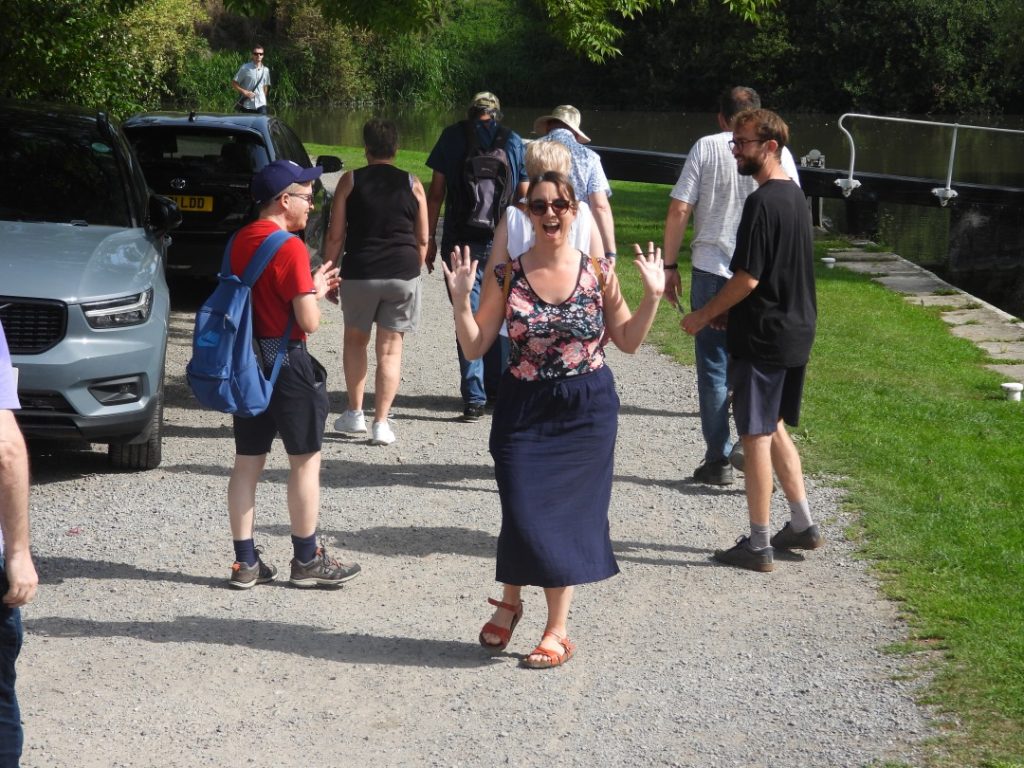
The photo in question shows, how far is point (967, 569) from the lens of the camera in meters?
6.05

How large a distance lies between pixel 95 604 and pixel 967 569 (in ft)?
12.4

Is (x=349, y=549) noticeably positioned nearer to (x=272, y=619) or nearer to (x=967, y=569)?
(x=272, y=619)

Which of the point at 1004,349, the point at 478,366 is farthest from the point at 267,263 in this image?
the point at 1004,349

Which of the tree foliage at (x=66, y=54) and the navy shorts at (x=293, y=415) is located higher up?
the tree foliage at (x=66, y=54)

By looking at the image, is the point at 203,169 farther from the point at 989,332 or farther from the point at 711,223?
the point at 989,332

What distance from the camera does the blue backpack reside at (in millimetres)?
5449

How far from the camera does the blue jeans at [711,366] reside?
7.17m

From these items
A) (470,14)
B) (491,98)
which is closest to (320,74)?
(470,14)

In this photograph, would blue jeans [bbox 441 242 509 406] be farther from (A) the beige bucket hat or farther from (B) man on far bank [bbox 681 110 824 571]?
(B) man on far bank [bbox 681 110 824 571]

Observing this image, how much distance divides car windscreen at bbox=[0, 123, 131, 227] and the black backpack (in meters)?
2.03

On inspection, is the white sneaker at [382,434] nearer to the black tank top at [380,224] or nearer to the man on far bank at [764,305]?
the black tank top at [380,224]

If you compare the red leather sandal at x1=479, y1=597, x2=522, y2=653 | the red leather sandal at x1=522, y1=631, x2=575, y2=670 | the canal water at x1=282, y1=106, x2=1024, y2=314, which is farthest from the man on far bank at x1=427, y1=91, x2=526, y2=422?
the canal water at x1=282, y1=106, x2=1024, y2=314

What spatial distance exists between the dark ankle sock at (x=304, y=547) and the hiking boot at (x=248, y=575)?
193 millimetres

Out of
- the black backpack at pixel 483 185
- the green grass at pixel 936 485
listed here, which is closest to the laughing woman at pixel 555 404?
the green grass at pixel 936 485
